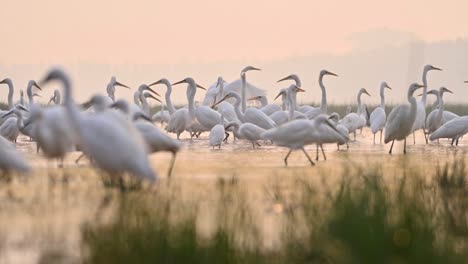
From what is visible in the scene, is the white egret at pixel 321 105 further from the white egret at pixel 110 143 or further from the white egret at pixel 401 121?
the white egret at pixel 110 143

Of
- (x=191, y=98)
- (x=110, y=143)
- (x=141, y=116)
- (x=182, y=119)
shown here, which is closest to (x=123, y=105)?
(x=141, y=116)

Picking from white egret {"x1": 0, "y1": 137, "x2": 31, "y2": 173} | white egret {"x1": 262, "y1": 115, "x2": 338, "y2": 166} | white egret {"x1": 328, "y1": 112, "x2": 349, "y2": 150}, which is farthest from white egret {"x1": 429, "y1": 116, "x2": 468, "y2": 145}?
white egret {"x1": 0, "y1": 137, "x2": 31, "y2": 173}

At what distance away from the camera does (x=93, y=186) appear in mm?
11898

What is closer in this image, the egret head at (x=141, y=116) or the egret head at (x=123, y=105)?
the egret head at (x=123, y=105)

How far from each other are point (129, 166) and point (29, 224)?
3.96 feet

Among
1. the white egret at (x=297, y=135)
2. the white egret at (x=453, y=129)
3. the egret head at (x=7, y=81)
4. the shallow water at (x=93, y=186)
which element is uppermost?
the egret head at (x=7, y=81)

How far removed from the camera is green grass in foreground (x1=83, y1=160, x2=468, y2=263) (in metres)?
6.91

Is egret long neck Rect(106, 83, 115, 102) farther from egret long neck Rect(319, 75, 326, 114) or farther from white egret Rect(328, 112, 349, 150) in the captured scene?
white egret Rect(328, 112, 349, 150)

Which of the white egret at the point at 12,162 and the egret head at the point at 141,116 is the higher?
the egret head at the point at 141,116

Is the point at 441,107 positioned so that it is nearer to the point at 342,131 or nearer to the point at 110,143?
the point at 342,131

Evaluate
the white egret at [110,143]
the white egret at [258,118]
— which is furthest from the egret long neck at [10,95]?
the white egret at [110,143]

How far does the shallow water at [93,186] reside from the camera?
8227 mm

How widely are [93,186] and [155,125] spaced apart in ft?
5.80

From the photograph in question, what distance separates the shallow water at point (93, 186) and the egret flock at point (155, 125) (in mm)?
370
